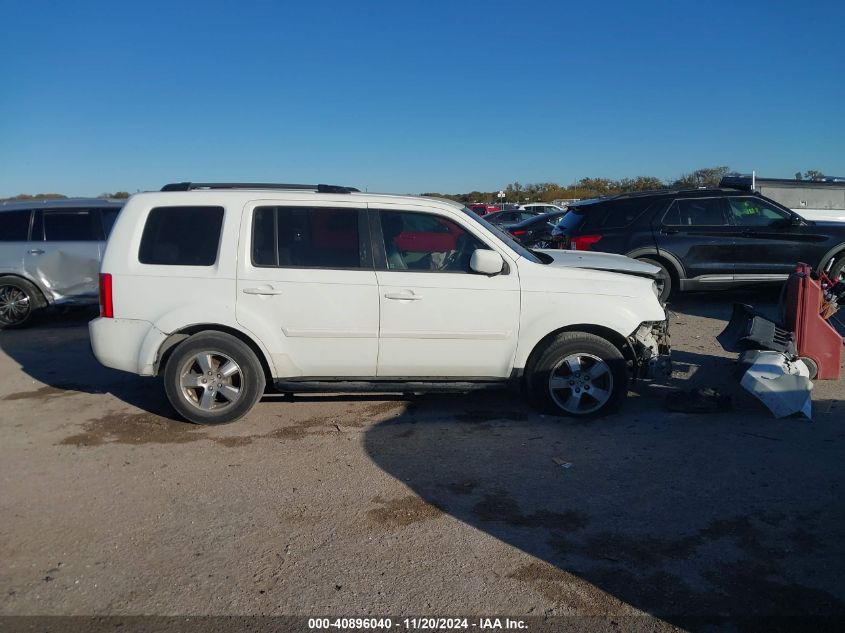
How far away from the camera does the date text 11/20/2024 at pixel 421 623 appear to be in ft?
10.4

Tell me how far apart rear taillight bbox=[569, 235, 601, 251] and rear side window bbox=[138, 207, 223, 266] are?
20.8ft

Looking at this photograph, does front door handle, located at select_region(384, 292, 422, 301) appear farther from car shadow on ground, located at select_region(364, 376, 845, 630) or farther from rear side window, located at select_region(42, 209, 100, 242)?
rear side window, located at select_region(42, 209, 100, 242)

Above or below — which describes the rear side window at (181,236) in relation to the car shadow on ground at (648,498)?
above

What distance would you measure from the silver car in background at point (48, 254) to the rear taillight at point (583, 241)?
6833 millimetres

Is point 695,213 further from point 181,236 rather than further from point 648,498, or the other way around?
point 181,236

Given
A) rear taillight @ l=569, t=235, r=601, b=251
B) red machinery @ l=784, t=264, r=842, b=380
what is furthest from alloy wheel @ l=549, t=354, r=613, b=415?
rear taillight @ l=569, t=235, r=601, b=251

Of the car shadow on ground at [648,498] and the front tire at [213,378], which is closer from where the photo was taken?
the car shadow on ground at [648,498]

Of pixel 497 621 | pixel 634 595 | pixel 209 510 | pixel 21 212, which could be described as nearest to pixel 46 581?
pixel 209 510

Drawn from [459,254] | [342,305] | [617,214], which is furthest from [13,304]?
[617,214]

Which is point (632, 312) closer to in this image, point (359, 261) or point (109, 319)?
point (359, 261)

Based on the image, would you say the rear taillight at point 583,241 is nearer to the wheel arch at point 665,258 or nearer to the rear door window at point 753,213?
the wheel arch at point 665,258

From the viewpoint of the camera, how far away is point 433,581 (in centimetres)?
351

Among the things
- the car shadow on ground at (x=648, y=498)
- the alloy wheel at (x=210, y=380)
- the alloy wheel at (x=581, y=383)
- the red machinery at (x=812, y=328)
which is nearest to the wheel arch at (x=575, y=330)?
the alloy wheel at (x=581, y=383)

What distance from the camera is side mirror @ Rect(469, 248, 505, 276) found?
555cm
